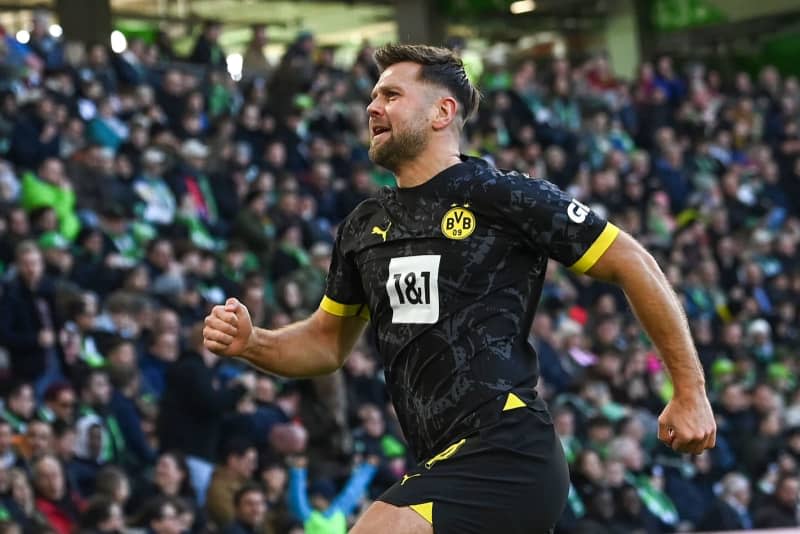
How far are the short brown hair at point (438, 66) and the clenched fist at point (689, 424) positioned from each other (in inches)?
45.9

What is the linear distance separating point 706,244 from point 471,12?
26.1ft

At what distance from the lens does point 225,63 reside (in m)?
16.2

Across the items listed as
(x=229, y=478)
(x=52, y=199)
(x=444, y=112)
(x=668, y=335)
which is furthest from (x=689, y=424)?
(x=52, y=199)

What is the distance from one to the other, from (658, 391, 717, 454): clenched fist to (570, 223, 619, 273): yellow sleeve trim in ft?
1.47

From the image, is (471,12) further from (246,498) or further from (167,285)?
(246,498)

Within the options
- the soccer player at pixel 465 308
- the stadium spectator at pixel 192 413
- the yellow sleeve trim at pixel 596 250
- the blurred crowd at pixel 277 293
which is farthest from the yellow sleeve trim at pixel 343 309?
the stadium spectator at pixel 192 413

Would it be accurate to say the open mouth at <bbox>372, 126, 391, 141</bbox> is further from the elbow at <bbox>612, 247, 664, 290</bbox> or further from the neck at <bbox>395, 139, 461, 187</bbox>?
the elbow at <bbox>612, 247, 664, 290</bbox>

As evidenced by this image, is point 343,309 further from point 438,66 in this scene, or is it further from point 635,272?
point 635,272

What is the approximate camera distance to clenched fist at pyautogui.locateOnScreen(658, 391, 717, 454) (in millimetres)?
4250

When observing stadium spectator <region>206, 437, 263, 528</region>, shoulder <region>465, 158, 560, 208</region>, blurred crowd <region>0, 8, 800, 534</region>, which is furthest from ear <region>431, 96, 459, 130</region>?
stadium spectator <region>206, 437, 263, 528</region>

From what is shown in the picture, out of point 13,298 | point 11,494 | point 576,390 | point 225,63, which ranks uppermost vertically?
point 225,63

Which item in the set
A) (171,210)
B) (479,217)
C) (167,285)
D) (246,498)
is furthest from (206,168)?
(479,217)

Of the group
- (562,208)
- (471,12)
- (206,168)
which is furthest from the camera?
(471,12)

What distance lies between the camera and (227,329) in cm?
484
